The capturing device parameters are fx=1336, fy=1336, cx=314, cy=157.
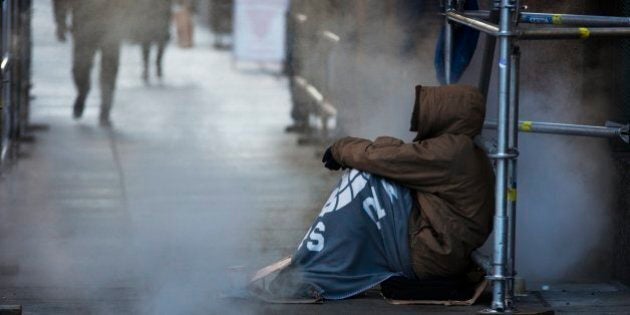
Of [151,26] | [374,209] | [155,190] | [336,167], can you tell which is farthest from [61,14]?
[374,209]

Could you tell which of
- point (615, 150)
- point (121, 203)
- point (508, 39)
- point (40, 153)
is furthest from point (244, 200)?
point (508, 39)

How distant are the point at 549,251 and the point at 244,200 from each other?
242 cm

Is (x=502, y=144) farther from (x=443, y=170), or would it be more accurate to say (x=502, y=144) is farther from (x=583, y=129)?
(x=583, y=129)

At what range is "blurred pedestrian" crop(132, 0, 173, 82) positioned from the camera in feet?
29.7

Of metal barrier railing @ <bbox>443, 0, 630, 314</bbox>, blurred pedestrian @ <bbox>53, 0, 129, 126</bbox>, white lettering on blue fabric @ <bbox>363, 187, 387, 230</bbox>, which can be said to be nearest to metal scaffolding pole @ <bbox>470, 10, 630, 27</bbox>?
metal barrier railing @ <bbox>443, 0, 630, 314</bbox>

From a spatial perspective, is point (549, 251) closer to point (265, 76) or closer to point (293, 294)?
point (293, 294)

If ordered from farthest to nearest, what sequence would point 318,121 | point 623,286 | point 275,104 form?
point 275,104 < point 318,121 < point 623,286

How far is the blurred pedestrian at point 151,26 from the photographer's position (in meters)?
9.05

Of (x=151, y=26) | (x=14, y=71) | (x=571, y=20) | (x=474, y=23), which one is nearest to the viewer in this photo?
(x=571, y=20)

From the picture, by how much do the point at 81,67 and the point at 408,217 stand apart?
15.7ft

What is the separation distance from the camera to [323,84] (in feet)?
29.0

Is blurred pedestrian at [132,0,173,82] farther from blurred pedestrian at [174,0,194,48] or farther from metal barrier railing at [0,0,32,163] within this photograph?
metal barrier railing at [0,0,32,163]

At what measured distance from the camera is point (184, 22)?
35.6 feet

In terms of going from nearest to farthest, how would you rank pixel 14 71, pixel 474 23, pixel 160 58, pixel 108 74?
pixel 474 23 < pixel 14 71 < pixel 108 74 < pixel 160 58
